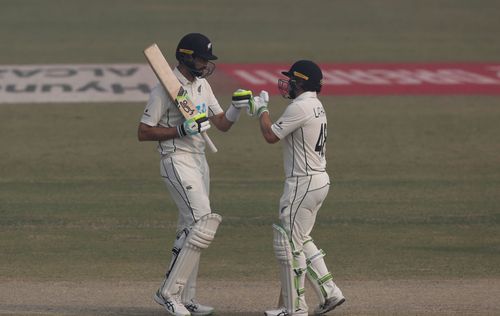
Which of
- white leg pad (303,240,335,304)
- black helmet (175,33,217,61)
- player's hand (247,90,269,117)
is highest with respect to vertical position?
black helmet (175,33,217,61)

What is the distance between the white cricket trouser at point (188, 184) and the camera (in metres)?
8.91

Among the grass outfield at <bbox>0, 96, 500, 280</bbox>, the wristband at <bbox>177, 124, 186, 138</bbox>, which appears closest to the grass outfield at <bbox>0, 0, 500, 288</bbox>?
the grass outfield at <bbox>0, 96, 500, 280</bbox>

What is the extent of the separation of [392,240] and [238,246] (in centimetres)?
161

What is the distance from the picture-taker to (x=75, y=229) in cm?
1274

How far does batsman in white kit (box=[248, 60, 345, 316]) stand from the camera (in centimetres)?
873

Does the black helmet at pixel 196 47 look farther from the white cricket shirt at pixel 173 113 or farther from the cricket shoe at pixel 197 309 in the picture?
the cricket shoe at pixel 197 309

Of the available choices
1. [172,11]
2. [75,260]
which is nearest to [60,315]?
[75,260]


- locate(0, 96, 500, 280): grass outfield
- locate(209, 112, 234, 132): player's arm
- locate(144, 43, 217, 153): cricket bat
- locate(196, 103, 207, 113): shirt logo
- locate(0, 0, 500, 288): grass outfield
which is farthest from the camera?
locate(0, 0, 500, 288): grass outfield

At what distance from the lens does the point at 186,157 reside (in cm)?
905

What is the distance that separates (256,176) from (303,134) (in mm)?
7113

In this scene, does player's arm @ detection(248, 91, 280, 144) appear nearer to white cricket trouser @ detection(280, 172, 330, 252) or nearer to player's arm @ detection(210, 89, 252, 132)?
player's arm @ detection(210, 89, 252, 132)

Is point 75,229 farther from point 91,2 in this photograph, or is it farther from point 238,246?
point 91,2

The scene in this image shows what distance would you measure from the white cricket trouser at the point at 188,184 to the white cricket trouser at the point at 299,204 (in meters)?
0.61

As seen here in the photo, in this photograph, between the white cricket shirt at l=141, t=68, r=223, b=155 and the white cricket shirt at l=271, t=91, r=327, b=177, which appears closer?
the white cricket shirt at l=271, t=91, r=327, b=177
